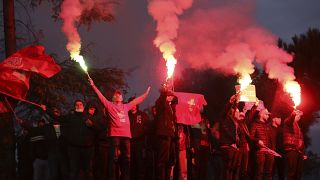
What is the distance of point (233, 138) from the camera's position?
13844 millimetres

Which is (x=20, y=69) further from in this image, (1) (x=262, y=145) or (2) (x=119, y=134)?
(1) (x=262, y=145)

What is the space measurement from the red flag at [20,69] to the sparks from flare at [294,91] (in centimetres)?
625

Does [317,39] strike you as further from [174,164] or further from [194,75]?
[194,75]

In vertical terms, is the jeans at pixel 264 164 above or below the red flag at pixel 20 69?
below

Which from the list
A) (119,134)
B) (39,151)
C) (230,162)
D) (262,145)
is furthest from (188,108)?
(39,151)

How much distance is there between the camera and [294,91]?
50.1 ft

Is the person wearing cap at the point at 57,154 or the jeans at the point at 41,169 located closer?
the person wearing cap at the point at 57,154

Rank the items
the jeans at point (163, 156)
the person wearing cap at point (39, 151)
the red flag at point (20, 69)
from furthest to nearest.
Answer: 1. the person wearing cap at point (39, 151)
2. the jeans at point (163, 156)
3. the red flag at point (20, 69)

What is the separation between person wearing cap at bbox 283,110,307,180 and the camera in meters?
14.5

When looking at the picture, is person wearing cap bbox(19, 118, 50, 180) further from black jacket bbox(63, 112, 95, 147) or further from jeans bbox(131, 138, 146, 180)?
jeans bbox(131, 138, 146, 180)

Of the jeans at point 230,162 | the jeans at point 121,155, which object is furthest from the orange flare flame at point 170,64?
the jeans at point 230,162

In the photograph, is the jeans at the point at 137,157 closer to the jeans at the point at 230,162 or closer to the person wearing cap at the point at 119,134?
the person wearing cap at the point at 119,134

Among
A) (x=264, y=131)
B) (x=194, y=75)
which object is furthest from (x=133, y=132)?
(x=194, y=75)

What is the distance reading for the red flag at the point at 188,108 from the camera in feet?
46.1
